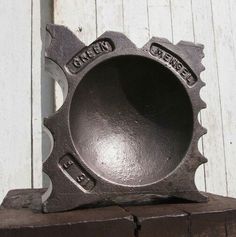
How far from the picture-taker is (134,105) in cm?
102

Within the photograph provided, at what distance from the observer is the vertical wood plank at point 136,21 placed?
1.58 metres

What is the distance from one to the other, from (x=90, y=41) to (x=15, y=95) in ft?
1.21

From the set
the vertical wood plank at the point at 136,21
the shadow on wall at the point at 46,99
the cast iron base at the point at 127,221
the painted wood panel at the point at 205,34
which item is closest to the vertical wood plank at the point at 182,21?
the painted wood panel at the point at 205,34

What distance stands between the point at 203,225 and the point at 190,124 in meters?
0.27

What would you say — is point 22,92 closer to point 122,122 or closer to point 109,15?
point 109,15

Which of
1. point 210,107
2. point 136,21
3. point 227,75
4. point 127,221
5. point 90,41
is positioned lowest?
point 127,221

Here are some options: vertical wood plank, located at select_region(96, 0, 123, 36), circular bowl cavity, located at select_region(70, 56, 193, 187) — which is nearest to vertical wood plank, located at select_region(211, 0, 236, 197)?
vertical wood plank, located at select_region(96, 0, 123, 36)

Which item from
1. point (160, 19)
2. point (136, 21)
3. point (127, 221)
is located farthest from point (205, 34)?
point (127, 221)

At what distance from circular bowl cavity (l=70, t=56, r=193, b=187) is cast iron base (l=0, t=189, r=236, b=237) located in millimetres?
114

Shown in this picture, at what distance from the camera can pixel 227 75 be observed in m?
1.70

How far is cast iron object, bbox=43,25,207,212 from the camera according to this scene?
2.75ft

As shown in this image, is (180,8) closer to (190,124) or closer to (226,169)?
(226,169)

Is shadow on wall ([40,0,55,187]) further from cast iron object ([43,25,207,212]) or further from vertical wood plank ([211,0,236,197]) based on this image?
vertical wood plank ([211,0,236,197])

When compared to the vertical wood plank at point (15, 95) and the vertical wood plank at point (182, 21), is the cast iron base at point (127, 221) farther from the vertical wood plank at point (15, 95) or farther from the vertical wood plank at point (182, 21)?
the vertical wood plank at point (182, 21)
